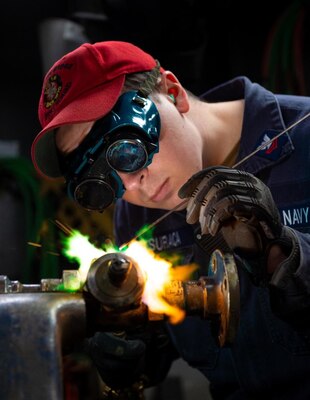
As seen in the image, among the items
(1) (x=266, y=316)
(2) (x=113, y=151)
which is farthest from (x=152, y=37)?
(1) (x=266, y=316)

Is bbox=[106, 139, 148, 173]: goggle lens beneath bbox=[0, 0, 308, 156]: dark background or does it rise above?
beneath

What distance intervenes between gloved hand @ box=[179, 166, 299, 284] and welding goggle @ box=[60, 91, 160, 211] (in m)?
0.26

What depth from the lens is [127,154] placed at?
1.34 meters

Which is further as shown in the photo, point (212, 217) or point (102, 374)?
point (102, 374)

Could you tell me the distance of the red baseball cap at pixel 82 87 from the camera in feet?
4.62

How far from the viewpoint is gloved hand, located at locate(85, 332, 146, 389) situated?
5.32 feet

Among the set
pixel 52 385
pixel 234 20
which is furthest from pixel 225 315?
pixel 234 20

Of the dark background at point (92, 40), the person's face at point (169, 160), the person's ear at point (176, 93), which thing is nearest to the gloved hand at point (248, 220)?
the person's face at point (169, 160)

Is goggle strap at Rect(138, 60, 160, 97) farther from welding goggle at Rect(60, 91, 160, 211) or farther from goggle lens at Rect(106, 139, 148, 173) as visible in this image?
goggle lens at Rect(106, 139, 148, 173)

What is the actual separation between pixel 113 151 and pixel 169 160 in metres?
0.27

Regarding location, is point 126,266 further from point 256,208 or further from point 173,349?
point 173,349

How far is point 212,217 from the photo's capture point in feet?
3.80

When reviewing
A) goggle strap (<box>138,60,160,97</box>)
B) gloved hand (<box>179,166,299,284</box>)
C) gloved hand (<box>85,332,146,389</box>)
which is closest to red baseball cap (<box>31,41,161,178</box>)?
goggle strap (<box>138,60,160,97</box>)

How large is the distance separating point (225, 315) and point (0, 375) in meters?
0.44
